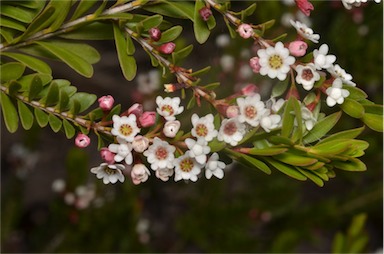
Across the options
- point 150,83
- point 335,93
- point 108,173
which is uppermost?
point 335,93

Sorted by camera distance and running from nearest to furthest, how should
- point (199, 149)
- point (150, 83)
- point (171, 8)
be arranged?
point (199, 149)
point (171, 8)
point (150, 83)

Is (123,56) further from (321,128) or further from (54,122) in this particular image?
(321,128)

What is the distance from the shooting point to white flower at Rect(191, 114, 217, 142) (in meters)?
0.80

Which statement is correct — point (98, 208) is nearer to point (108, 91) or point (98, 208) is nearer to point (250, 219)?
point (250, 219)

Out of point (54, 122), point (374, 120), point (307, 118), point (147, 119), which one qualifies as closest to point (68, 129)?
point (54, 122)

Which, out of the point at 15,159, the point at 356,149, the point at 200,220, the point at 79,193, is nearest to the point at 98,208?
the point at 79,193

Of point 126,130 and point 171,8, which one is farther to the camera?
point 171,8

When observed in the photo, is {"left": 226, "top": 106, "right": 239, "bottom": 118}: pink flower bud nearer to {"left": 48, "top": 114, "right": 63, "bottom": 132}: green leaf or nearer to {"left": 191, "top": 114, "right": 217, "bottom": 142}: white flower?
{"left": 191, "top": 114, "right": 217, "bottom": 142}: white flower

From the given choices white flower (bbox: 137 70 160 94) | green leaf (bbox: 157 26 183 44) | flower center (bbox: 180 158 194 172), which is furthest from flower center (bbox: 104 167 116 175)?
white flower (bbox: 137 70 160 94)

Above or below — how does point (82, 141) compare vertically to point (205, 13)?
below

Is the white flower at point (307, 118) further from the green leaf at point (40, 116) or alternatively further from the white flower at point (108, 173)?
the green leaf at point (40, 116)

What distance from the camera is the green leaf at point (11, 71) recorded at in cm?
86

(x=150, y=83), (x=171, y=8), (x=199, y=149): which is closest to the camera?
(x=199, y=149)

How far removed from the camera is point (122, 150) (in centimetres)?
79
